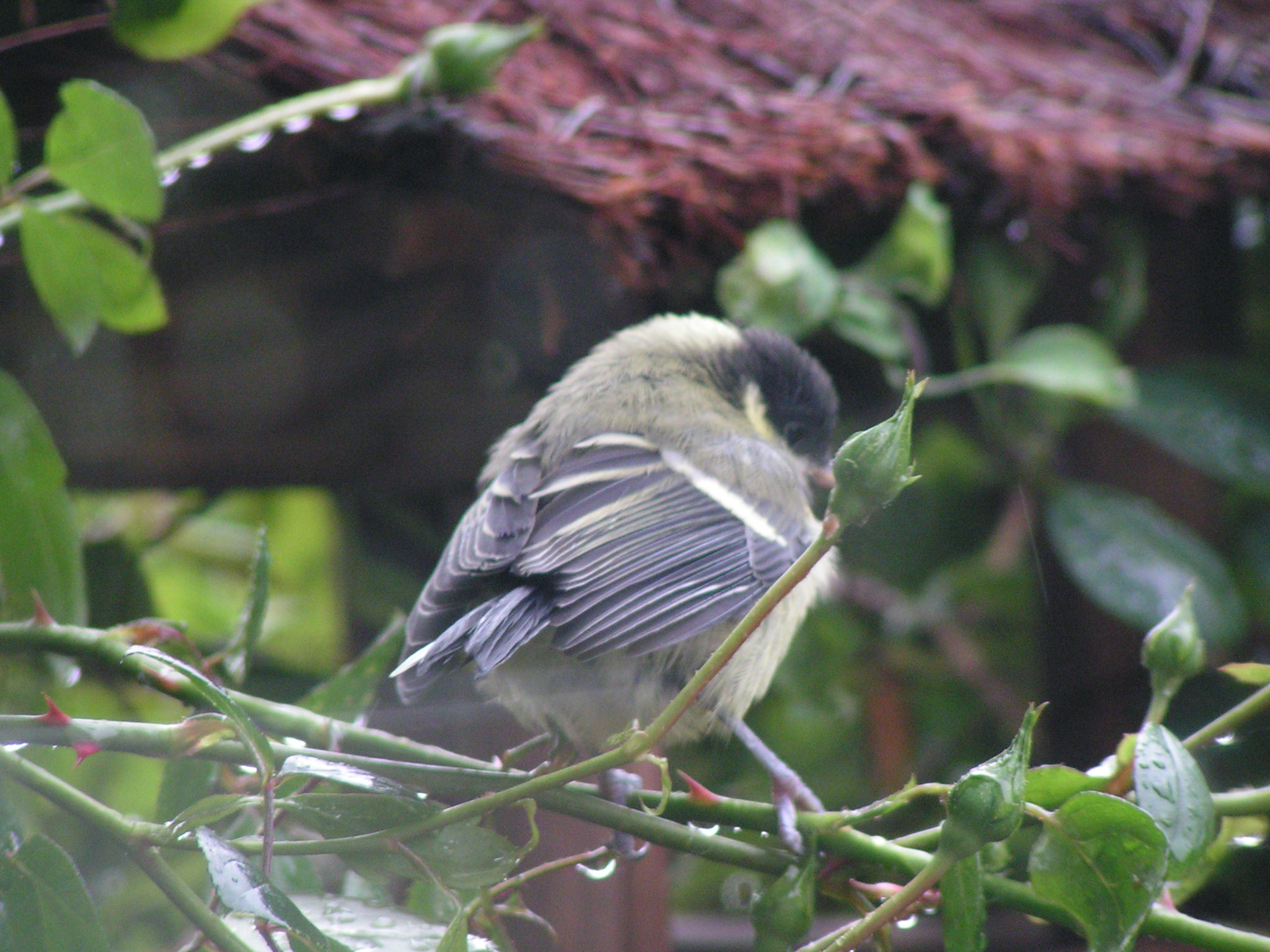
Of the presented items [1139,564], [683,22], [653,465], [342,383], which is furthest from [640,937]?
Answer: [683,22]

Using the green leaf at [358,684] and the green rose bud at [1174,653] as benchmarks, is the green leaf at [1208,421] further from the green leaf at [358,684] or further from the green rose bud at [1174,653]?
the green leaf at [358,684]

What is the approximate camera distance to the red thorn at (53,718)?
352 mm

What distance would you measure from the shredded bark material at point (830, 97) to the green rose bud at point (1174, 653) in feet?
1.60

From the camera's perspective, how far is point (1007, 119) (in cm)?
113

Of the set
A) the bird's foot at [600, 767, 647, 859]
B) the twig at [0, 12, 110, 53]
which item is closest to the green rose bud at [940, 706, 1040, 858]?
the bird's foot at [600, 767, 647, 859]

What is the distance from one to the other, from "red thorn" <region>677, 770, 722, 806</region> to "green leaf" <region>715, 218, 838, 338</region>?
566mm

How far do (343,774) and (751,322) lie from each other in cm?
66

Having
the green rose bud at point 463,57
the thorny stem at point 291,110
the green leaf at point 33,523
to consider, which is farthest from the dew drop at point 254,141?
the green leaf at point 33,523

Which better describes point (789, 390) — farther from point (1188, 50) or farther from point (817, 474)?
point (1188, 50)

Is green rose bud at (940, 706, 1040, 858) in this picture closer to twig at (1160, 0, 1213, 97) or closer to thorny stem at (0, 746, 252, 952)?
thorny stem at (0, 746, 252, 952)

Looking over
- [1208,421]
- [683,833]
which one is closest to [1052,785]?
[683,833]

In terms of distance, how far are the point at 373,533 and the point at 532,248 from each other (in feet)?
1.27

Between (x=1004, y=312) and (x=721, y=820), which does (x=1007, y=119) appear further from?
(x=721, y=820)

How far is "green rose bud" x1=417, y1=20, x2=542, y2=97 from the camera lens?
0.74 m
